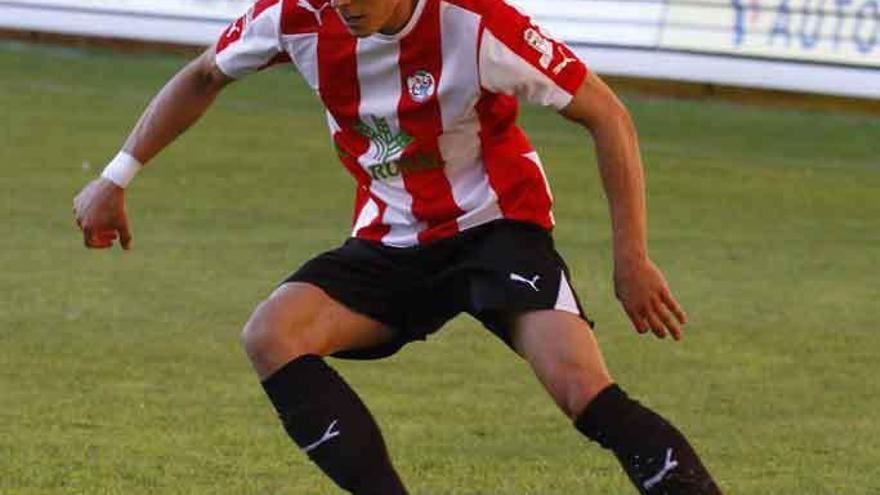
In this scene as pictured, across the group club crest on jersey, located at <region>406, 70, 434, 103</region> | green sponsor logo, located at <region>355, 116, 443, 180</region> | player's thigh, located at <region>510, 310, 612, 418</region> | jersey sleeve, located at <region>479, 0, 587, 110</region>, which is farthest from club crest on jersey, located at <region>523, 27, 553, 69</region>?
player's thigh, located at <region>510, 310, 612, 418</region>

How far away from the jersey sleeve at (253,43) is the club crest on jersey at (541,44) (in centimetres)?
59

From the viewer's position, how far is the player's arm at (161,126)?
221 inches

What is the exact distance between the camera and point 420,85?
532cm

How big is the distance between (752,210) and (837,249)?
4.18 ft

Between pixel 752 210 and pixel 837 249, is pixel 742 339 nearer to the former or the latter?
pixel 837 249

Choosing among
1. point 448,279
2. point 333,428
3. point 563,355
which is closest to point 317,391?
point 333,428

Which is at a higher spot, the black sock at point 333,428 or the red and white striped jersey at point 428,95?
the red and white striped jersey at point 428,95

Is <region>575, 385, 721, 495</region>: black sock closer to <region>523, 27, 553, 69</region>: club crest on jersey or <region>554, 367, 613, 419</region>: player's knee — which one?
<region>554, 367, 613, 419</region>: player's knee

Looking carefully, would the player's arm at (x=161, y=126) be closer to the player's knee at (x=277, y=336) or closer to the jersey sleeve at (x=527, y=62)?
the player's knee at (x=277, y=336)

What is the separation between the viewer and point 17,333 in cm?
884

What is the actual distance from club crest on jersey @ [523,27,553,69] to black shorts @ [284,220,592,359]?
422 millimetres

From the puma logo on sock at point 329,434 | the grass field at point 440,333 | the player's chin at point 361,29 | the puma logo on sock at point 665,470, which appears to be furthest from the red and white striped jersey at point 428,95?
the grass field at point 440,333

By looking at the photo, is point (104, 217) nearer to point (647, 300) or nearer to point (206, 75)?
point (206, 75)

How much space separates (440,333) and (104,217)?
143 inches
